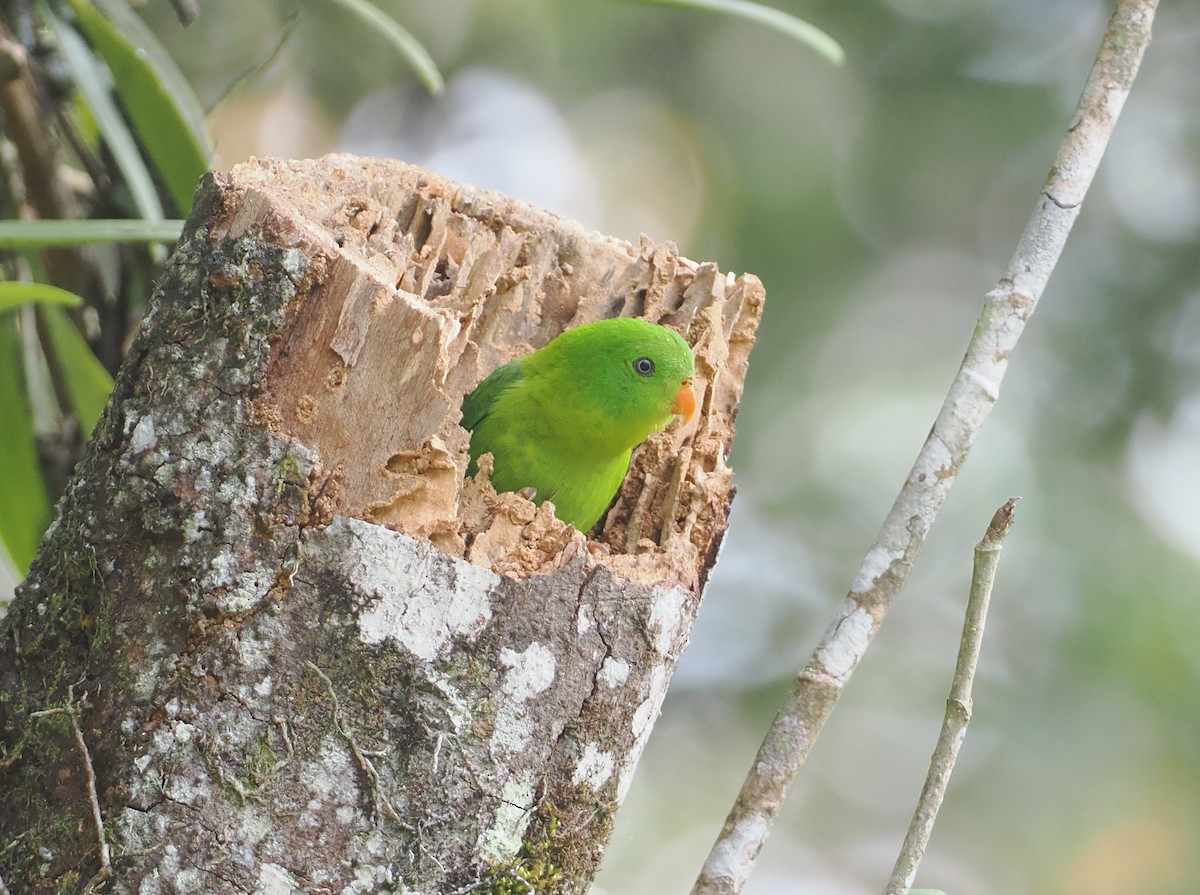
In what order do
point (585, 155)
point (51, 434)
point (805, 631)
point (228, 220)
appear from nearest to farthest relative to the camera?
point (228, 220) < point (51, 434) < point (805, 631) < point (585, 155)

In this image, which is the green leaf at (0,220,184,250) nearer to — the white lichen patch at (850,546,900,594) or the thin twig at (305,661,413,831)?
the thin twig at (305,661,413,831)

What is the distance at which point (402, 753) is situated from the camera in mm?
1718

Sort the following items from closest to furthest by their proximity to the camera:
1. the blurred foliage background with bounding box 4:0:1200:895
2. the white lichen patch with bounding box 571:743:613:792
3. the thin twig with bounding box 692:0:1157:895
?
the white lichen patch with bounding box 571:743:613:792 < the thin twig with bounding box 692:0:1157:895 < the blurred foliage background with bounding box 4:0:1200:895

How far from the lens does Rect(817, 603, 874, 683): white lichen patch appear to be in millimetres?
2006

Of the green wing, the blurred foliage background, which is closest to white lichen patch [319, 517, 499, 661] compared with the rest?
the green wing

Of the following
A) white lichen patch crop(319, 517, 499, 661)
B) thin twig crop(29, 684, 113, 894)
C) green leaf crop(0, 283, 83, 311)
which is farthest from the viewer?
green leaf crop(0, 283, 83, 311)

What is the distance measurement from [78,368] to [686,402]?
1735 millimetres

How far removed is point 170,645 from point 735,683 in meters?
4.54

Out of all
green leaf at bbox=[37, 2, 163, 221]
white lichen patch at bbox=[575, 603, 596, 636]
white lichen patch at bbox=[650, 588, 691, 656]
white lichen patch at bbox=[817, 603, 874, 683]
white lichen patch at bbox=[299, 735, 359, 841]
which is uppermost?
green leaf at bbox=[37, 2, 163, 221]

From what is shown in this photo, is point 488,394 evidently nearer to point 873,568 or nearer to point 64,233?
point 64,233

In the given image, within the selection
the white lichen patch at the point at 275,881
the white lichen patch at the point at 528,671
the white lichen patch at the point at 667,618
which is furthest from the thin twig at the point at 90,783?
the white lichen patch at the point at 667,618

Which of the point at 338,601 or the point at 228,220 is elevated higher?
the point at 228,220

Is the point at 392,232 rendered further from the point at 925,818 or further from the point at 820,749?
the point at 820,749

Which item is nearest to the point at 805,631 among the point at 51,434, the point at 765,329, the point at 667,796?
the point at 667,796
